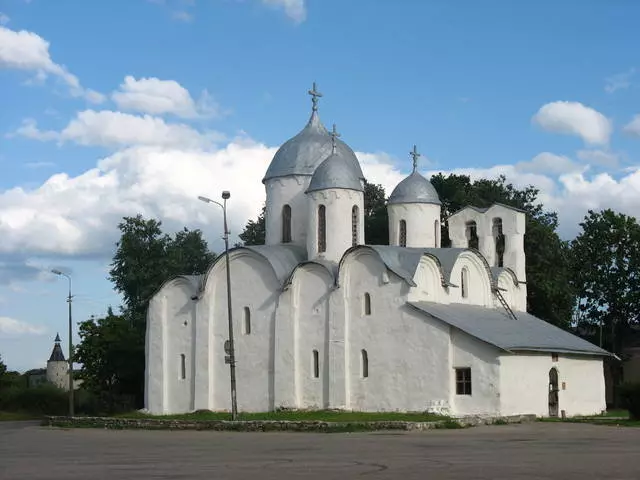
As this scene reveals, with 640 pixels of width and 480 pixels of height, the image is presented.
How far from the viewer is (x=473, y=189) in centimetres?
5350

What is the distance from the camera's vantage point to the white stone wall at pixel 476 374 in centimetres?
3297

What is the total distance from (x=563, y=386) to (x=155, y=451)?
20036 mm

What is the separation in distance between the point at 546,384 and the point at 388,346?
18.5ft

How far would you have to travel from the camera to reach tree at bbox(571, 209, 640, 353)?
52.1 meters

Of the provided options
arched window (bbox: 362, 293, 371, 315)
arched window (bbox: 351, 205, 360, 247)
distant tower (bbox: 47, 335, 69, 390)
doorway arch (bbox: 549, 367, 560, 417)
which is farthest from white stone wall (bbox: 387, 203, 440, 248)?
distant tower (bbox: 47, 335, 69, 390)

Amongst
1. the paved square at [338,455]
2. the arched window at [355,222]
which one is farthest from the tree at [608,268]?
the paved square at [338,455]

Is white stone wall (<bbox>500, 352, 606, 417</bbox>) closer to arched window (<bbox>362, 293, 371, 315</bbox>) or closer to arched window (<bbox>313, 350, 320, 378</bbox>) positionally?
arched window (<bbox>362, 293, 371, 315</bbox>)

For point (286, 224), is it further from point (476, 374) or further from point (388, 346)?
point (476, 374)

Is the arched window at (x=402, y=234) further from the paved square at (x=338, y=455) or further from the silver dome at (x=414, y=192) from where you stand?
the paved square at (x=338, y=455)

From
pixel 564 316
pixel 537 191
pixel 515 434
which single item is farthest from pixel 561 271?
pixel 515 434

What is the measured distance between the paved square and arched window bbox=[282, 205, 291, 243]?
15778mm

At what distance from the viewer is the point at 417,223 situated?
135 feet

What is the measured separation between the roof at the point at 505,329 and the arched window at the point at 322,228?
5.24 metres

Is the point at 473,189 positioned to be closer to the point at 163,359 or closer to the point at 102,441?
the point at 163,359
